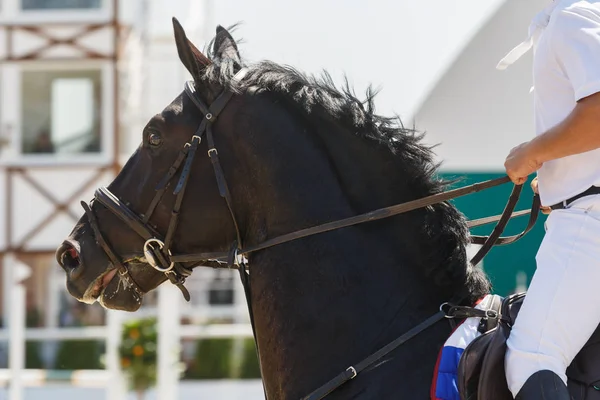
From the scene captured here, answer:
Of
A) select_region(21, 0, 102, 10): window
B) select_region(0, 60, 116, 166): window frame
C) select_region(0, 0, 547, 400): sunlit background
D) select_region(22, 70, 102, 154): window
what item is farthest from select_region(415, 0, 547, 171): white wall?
select_region(21, 0, 102, 10): window

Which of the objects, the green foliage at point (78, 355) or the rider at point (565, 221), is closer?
the rider at point (565, 221)

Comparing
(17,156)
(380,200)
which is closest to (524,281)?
(380,200)

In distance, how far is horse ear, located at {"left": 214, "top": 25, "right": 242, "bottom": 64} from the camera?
9.40 feet

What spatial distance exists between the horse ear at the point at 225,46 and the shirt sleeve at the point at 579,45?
1119 mm

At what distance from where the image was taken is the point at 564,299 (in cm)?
208

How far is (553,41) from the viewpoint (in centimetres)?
213

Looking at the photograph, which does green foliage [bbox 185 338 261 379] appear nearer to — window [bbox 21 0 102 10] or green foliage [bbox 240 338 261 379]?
green foliage [bbox 240 338 261 379]

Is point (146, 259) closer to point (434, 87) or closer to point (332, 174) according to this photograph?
point (332, 174)

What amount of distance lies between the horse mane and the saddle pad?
18cm

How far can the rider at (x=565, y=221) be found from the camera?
6.78ft

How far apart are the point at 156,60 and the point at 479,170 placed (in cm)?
601

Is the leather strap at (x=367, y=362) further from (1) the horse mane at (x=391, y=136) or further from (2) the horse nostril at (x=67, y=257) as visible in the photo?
(2) the horse nostril at (x=67, y=257)

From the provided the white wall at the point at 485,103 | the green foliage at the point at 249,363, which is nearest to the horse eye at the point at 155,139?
the white wall at the point at 485,103

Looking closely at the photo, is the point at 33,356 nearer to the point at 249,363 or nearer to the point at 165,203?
the point at 249,363
